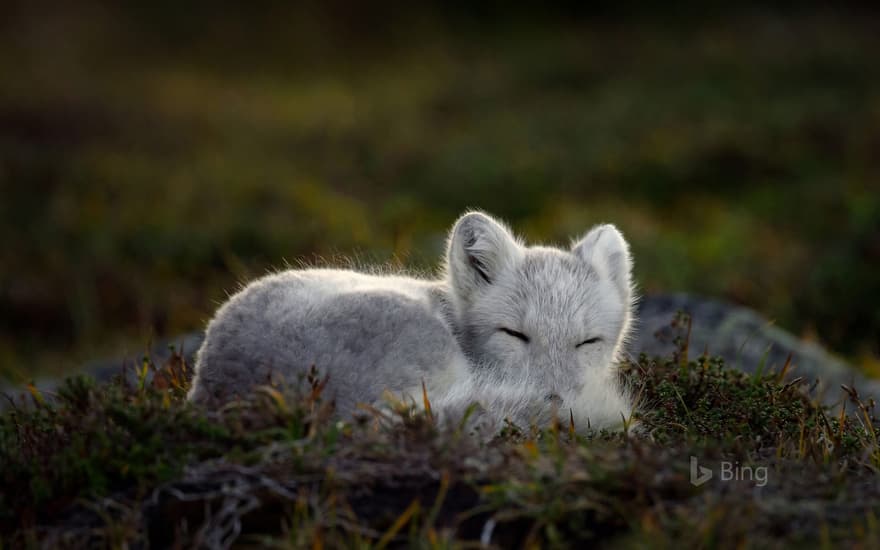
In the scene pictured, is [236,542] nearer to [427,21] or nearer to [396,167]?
[396,167]

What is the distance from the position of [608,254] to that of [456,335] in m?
0.87

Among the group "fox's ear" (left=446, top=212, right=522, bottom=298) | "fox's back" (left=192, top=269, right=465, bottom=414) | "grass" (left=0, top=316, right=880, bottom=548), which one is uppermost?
"fox's ear" (left=446, top=212, right=522, bottom=298)

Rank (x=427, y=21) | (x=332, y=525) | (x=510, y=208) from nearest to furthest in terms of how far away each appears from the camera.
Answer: (x=332, y=525) < (x=510, y=208) < (x=427, y=21)

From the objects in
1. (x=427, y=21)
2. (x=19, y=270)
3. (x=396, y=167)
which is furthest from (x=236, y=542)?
(x=427, y=21)

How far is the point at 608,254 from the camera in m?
4.38

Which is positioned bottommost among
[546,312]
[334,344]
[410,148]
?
[334,344]

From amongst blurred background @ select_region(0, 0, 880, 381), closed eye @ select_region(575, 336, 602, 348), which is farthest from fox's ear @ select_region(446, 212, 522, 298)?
blurred background @ select_region(0, 0, 880, 381)

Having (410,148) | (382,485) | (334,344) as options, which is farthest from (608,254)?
(410,148)

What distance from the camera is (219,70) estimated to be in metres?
19.2

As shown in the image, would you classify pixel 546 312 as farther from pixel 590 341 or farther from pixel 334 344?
pixel 334 344

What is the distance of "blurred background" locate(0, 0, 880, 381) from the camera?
8.67 metres

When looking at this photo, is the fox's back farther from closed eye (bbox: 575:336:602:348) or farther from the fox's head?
closed eye (bbox: 575:336:602:348)

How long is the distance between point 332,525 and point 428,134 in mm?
12666

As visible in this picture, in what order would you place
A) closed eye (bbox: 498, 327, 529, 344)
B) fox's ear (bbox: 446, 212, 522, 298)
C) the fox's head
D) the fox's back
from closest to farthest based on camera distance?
the fox's back
the fox's head
closed eye (bbox: 498, 327, 529, 344)
fox's ear (bbox: 446, 212, 522, 298)
